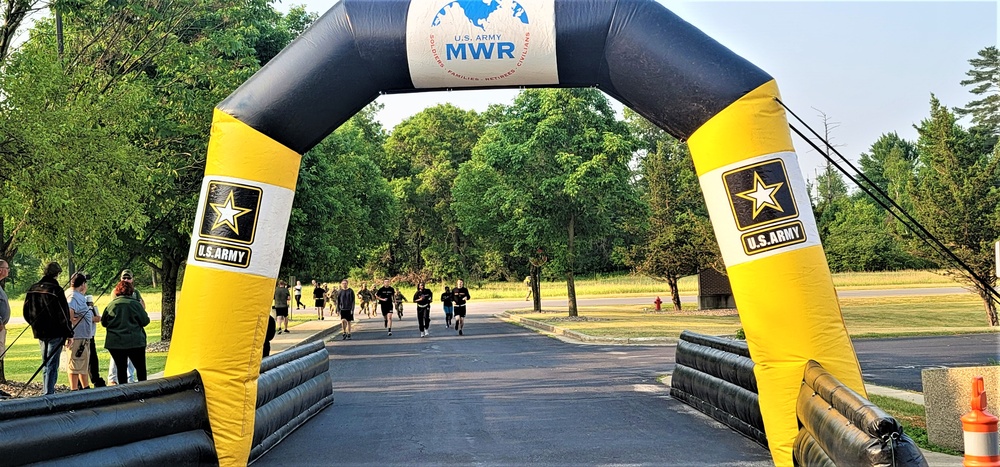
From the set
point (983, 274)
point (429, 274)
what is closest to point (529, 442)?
point (983, 274)

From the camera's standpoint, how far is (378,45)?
8.55 meters

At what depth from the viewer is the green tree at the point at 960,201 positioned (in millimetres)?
28484

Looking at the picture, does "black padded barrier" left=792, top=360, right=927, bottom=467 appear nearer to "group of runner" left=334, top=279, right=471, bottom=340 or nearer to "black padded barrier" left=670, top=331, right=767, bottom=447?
"black padded barrier" left=670, top=331, right=767, bottom=447

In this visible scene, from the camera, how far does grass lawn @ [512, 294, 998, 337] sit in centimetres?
2706

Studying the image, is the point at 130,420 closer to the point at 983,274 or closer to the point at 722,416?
the point at 722,416

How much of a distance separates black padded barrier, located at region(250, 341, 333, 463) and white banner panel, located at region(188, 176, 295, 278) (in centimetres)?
153

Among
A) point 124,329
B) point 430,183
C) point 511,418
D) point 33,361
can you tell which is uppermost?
point 430,183

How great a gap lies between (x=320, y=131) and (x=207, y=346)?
224 cm

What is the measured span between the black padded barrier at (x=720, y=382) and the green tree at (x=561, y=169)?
72.2 ft

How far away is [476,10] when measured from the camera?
8.63m

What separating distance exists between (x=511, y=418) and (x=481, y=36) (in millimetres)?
5001

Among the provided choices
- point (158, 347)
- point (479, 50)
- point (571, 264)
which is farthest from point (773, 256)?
point (571, 264)

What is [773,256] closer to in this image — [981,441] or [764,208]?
[764,208]

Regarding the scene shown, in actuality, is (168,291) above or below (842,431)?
above
